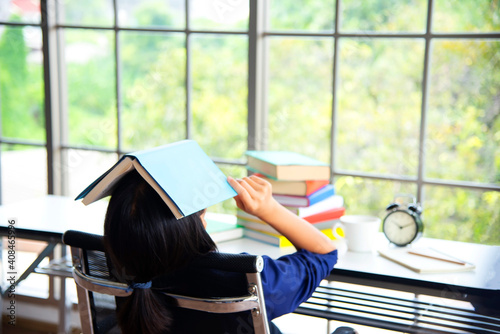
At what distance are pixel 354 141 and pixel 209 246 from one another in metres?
5.22

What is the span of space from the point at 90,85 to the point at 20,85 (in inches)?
35.6

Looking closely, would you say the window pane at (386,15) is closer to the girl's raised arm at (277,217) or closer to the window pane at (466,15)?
the window pane at (466,15)

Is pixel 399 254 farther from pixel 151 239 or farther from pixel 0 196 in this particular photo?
pixel 0 196

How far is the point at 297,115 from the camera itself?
6426 millimetres

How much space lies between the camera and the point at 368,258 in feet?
5.29

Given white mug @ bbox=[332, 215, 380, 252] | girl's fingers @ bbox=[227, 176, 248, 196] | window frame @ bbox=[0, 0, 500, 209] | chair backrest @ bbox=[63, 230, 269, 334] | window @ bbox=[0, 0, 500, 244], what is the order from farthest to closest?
window @ bbox=[0, 0, 500, 244] → window frame @ bbox=[0, 0, 500, 209] → white mug @ bbox=[332, 215, 380, 252] → girl's fingers @ bbox=[227, 176, 248, 196] → chair backrest @ bbox=[63, 230, 269, 334]

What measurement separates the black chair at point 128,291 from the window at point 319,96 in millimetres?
3232

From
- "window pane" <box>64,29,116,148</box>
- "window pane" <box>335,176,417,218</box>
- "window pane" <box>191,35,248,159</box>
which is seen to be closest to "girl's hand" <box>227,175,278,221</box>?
"window pane" <box>335,176,417,218</box>

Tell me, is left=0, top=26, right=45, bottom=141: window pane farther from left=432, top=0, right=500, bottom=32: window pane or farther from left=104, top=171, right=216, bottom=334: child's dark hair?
left=104, top=171, right=216, bottom=334: child's dark hair

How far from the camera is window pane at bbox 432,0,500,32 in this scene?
5.32 metres

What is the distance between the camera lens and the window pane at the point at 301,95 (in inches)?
249

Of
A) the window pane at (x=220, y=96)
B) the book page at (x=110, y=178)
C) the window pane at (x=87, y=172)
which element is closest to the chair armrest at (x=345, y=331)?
the book page at (x=110, y=178)

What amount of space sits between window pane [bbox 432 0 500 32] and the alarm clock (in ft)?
13.7

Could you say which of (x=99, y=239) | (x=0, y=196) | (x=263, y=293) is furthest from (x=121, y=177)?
(x=0, y=196)
